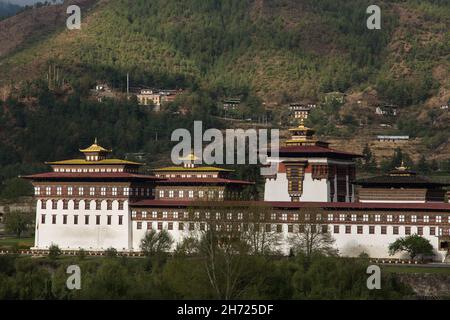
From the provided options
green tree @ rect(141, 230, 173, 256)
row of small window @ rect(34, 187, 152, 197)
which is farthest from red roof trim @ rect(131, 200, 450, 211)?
green tree @ rect(141, 230, 173, 256)

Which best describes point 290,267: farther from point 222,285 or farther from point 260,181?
point 260,181

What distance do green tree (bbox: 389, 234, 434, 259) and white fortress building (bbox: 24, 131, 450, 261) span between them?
7.98 feet

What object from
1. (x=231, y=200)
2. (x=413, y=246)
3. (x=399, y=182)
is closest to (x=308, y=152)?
(x=399, y=182)

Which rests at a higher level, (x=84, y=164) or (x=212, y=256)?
(x=84, y=164)

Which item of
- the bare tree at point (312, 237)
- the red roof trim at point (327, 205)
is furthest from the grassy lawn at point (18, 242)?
the bare tree at point (312, 237)

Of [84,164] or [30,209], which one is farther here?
[30,209]

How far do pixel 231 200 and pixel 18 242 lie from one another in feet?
83.4

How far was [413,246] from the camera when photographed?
12325 centimetres

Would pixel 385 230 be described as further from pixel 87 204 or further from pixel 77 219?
pixel 77 219

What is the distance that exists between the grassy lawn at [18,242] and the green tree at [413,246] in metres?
36.4
